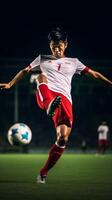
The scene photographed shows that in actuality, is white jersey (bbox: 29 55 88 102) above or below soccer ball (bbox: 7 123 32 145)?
above

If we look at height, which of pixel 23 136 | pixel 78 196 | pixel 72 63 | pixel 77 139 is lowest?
pixel 77 139

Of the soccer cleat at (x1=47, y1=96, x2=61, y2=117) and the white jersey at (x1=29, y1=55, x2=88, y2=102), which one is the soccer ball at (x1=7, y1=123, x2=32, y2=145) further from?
the soccer cleat at (x1=47, y1=96, x2=61, y2=117)

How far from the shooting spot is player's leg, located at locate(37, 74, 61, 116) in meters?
9.15

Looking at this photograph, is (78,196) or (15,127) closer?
(78,196)

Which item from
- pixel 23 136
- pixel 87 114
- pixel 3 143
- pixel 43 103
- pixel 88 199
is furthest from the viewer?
pixel 87 114

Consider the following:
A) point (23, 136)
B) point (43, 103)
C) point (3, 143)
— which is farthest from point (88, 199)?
point (3, 143)

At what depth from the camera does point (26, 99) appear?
50781 mm

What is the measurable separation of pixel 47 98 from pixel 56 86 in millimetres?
281

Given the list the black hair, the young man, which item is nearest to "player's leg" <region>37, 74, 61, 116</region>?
the young man

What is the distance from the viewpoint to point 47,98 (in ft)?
30.9

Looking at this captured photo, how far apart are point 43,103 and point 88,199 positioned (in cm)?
265

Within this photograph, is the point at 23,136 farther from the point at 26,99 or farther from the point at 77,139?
the point at 26,99

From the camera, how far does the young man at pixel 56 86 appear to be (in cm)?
936

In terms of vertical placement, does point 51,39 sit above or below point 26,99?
above
